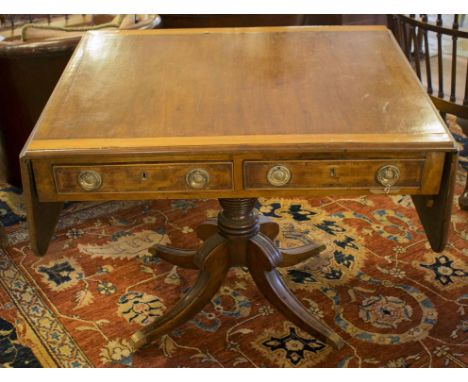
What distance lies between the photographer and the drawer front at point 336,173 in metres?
1.35

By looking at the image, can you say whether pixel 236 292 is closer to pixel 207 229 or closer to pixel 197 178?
pixel 207 229

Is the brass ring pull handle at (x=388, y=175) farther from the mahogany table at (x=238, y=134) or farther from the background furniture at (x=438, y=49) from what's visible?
the background furniture at (x=438, y=49)

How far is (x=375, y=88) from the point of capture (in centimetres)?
157

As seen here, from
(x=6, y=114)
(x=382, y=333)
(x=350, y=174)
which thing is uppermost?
(x=350, y=174)

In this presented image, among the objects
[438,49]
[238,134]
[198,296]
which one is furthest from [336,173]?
[438,49]

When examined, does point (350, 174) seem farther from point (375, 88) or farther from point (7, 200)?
point (7, 200)

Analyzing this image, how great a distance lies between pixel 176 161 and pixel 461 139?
2.19 metres

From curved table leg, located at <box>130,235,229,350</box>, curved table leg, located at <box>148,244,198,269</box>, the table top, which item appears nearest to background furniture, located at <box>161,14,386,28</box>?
the table top

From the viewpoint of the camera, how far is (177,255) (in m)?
2.14

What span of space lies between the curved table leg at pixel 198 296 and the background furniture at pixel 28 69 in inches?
42.7

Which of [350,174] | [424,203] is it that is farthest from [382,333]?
[350,174]

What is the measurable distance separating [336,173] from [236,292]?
2.86 ft

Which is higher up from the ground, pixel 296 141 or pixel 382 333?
pixel 296 141

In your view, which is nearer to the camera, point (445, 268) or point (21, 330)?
point (21, 330)
